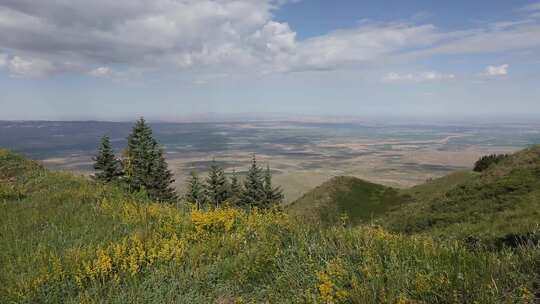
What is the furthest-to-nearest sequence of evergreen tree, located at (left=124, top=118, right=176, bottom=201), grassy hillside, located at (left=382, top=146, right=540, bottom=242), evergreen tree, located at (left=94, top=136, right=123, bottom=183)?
1. evergreen tree, located at (left=124, top=118, right=176, bottom=201)
2. evergreen tree, located at (left=94, top=136, right=123, bottom=183)
3. grassy hillside, located at (left=382, top=146, right=540, bottom=242)

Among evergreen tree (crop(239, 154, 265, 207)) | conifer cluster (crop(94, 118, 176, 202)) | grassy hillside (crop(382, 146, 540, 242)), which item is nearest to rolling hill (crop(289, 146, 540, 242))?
grassy hillside (crop(382, 146, 540, 242))

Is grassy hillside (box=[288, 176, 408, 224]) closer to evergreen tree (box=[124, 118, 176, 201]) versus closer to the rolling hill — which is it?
the rolling hill

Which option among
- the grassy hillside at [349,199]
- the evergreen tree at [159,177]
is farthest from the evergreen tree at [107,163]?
the grassy hillside at [349,199]

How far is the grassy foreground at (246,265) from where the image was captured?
387cm

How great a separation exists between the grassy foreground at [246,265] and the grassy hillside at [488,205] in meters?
11.4

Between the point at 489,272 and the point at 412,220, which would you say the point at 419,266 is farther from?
the point at 412,220

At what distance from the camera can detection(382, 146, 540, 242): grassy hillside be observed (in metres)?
15.8

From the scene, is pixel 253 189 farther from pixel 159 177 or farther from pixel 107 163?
pixel 107 163

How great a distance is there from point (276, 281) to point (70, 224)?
18.5 ft

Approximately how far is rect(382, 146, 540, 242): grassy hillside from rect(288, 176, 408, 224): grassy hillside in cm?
1802

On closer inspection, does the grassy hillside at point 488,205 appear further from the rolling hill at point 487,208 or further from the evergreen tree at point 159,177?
the evergreen tree at point 159,177

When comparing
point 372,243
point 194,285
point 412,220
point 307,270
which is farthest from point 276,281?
Answer: point 412,220

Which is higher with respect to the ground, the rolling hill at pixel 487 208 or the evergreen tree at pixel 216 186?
the rolling hill at pixel 487 208

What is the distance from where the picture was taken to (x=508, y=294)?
11.4ft
